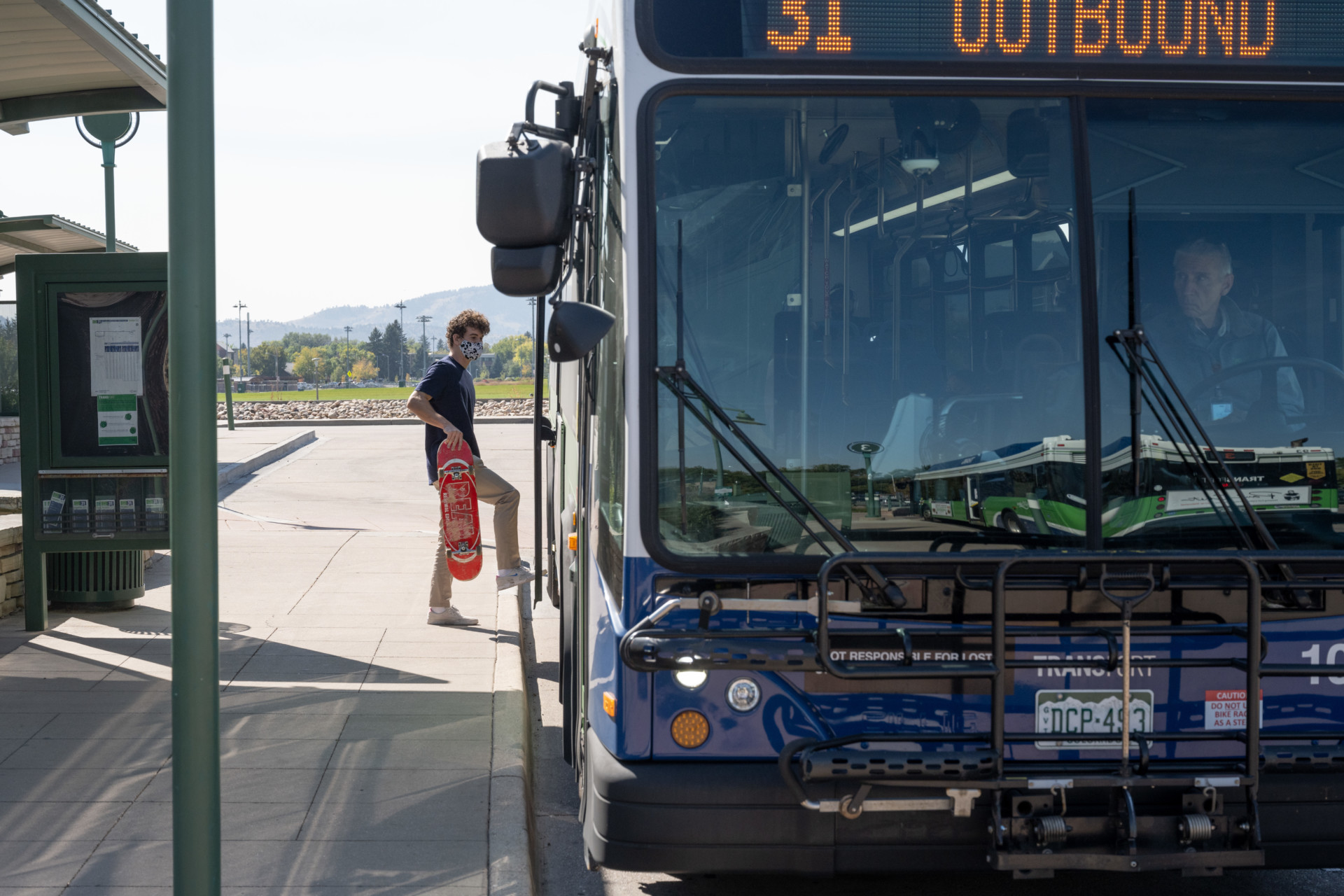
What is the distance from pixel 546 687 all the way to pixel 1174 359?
4.91 m

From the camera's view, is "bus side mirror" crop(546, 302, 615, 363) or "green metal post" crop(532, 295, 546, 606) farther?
"green metal post" crop(532, 295, 546, 606)

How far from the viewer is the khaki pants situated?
327 inches

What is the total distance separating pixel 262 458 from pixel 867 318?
22.4 meters

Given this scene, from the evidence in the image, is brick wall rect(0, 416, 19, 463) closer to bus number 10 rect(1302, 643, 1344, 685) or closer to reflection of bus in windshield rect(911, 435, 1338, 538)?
reflection of bus in windshield rect(911, 435, 1338, 538)

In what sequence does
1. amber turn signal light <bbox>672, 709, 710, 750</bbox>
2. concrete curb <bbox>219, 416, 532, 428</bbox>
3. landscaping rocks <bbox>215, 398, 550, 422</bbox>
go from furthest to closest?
landscaping rocks <bbox>215, 398, 550, 422</bbox>, concrete curb <bbox>219, 416, 532, 428</bbox>, amber turn signal light <bbox>672, 709, 710, 750</bbox>

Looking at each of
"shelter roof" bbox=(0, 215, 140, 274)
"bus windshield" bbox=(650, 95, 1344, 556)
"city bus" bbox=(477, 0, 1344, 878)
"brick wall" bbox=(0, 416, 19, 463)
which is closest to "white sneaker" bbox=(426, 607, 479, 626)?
"shelter roof" bbox=(0, 215, 140, 274)

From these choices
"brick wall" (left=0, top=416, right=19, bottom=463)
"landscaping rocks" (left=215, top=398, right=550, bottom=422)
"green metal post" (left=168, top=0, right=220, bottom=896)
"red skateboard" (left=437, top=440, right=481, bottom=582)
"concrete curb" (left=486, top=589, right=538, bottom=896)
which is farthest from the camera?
"landscaping rocks" (left=215, top=398, right=550, bottom=422)

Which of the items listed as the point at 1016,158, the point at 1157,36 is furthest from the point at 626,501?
the point at 1157,36

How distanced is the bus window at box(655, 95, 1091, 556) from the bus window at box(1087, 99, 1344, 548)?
13cm

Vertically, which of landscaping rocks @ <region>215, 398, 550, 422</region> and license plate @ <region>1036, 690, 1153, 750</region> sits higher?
landscaping rocks @ <region>215, 398, 550, 422</region>

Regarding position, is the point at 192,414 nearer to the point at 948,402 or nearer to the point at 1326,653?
the point at 948,402

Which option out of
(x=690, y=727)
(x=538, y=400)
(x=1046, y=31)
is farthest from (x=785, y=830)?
(x=538, y=400)

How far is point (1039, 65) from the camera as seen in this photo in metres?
3.57

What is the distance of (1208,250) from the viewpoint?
11.8 ft
